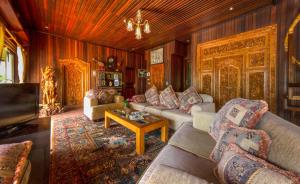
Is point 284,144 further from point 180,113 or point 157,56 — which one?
point 157,56

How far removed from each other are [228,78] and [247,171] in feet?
12.2

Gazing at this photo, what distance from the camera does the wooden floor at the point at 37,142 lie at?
0.96 metres

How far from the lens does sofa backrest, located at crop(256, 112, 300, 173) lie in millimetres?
879

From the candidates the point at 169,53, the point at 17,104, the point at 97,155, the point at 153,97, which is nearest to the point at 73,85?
the point at 153,97

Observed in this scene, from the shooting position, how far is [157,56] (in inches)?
262

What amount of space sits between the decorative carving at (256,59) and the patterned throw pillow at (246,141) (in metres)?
3.10

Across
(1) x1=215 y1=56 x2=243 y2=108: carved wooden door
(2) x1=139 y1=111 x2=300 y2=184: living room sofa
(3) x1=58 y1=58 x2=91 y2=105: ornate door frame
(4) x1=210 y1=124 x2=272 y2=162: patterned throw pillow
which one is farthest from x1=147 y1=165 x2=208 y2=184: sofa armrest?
(3) x1=58 y1=58 x2=91 y2=105: ornate door frame

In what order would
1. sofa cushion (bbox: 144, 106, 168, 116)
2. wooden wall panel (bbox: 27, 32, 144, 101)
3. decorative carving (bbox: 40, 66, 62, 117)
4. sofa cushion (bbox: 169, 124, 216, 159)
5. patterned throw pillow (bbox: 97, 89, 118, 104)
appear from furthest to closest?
wooden wall panel (bbox: 27, 32, 144, 101)
decorative carving (bbox: 40, 66, 62, 117)
patterned throw pillow (bbox: 97, 89, 118, 104)
sofa cushion (bbox: 144, 106, 168, 116)
sofa cushion (bbox: 169, 124, 216, 159)

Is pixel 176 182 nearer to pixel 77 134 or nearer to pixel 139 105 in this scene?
pixel 77 134

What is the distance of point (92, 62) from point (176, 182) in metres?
6.77

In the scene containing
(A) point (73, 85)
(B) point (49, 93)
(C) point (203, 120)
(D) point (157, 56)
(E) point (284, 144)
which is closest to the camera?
(E) point (284, 144)

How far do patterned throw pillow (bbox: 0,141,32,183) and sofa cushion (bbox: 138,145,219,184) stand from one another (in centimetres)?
74

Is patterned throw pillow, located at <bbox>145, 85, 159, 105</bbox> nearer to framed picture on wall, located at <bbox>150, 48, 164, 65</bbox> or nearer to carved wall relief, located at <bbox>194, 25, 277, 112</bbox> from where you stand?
carved wall relief, located at <bbox>194, 25, 277, 112</bbox>

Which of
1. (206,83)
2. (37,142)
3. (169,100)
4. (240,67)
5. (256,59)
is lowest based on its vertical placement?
(37,142)
